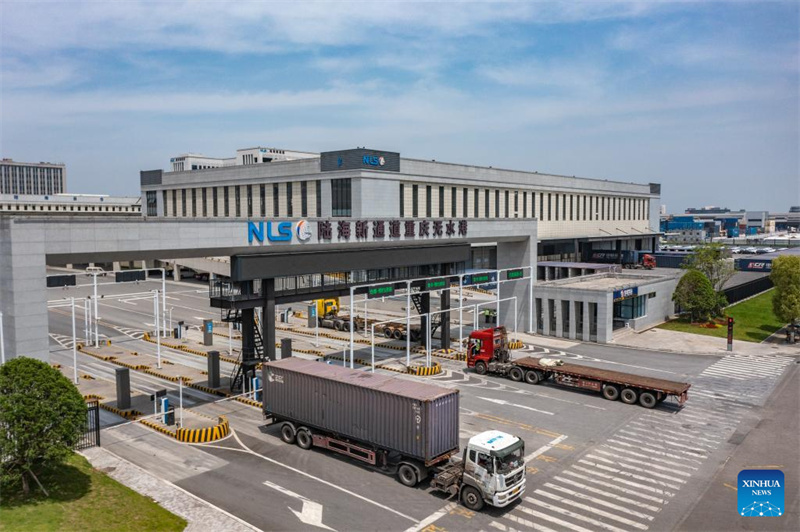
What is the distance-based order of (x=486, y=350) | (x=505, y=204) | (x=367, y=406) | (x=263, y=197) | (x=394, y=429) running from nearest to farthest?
(x=394, y=429)
(x=367, y=406)
(x=486, y=350)
(x=263, y=197)
(x=505, y=204)

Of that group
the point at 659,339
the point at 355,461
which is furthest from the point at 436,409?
the point at 659,339

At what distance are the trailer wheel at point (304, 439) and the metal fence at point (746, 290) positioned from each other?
5950 centimetres

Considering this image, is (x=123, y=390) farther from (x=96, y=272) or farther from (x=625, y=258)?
(x=625, y=258)

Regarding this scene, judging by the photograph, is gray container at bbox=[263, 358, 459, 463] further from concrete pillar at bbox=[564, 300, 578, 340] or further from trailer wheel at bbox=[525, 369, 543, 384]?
concrete pillar at bbox=[564, 300, 578, 340]

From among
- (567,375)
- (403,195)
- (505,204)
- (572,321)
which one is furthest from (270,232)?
(505,204)

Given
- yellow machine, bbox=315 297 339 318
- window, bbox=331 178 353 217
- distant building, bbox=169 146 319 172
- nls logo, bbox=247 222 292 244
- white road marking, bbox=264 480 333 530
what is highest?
distant building, bbox=169 146 319 172

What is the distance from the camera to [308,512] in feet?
69.8

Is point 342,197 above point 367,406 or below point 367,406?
above

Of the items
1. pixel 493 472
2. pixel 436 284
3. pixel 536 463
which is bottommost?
pixel 536 463

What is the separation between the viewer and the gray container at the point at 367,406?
913 inches

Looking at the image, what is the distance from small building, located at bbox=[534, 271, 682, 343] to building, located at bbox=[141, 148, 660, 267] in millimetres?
9187

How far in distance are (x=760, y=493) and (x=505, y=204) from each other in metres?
61.3

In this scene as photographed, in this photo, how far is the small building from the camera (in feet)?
172

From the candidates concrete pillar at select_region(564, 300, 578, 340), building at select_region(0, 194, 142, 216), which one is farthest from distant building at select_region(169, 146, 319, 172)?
concrete pillar at select_region(564, 300, 578, 340)
